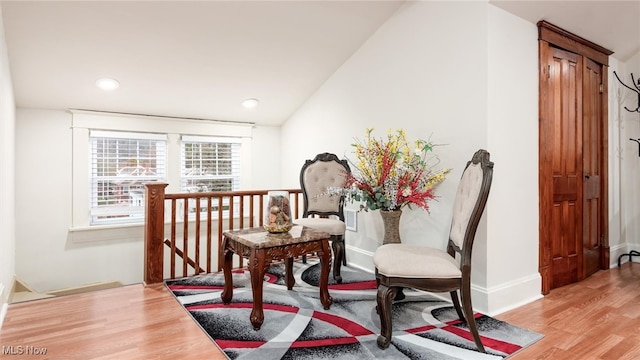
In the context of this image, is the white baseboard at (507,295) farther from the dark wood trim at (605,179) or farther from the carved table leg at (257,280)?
the carved table leg at (257,280)

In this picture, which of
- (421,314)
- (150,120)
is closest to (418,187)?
(421,314)

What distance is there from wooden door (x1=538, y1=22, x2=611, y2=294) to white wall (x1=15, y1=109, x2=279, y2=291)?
179 inches

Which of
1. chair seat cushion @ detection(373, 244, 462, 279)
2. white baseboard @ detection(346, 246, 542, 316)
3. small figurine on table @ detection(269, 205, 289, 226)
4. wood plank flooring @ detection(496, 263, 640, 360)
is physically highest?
small figurine on table @ detection(269, 205, 289, 226)

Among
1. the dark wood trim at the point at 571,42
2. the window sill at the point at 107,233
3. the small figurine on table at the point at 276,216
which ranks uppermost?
the dark wood trim at the point at 571,42

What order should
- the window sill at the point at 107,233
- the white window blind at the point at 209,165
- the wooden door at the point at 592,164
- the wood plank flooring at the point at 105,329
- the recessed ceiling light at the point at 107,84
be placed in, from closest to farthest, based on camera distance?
the wood plank flooring at the point at 105,329, the wooden door at the point at 592,164, the recessed ceiling light at the point at 107,84, the window sill at the point at 107,233, the white window blind at the point at 209,165

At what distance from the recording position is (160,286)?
3.16 metres

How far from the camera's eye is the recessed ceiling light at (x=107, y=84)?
142 inches

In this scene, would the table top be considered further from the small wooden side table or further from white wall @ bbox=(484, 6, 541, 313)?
white wall @ bbox=(484, 6, 541, 313)

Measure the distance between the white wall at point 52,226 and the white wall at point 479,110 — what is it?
11.3ft

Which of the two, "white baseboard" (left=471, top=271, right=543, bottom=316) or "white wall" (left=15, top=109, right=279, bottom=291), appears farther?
"white wall" (left=15, top=109, right=279, bottom=291)

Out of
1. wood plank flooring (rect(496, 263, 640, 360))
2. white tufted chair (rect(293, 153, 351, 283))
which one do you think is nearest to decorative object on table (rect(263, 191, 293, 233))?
white tufted chair (rect(293, 153, 351, 283))

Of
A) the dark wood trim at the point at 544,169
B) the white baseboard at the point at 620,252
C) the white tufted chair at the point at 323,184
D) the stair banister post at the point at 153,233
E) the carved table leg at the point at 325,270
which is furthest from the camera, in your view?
the white baseboard at the point at 620,252

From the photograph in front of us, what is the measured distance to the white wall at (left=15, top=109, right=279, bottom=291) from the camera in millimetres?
3820

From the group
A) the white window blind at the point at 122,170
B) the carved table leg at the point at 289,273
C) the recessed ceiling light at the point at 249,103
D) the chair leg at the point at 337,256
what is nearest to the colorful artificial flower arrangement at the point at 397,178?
the chair leg at the point at 337,256
